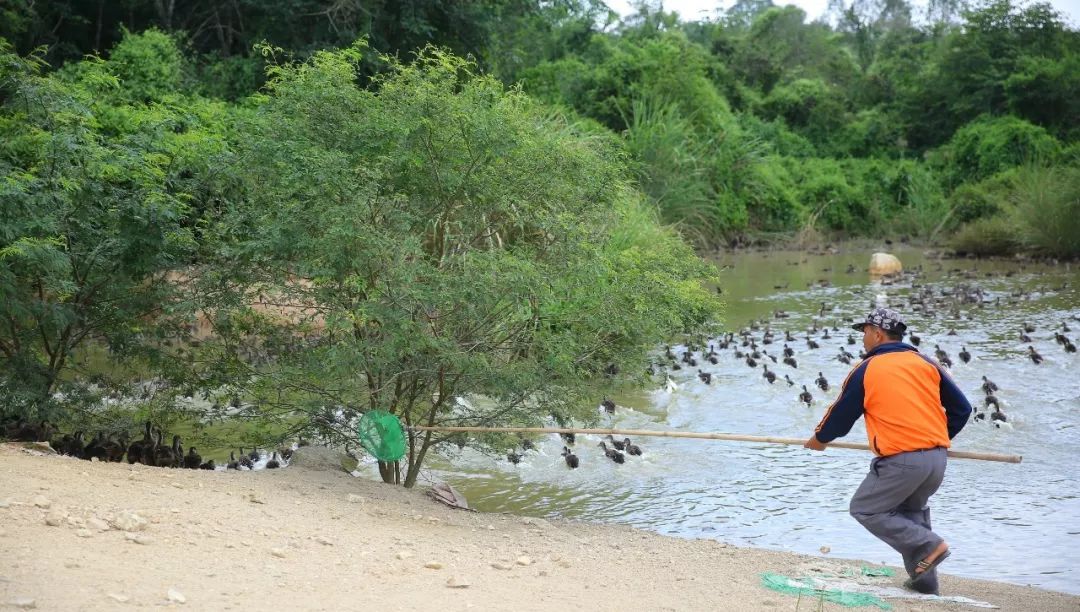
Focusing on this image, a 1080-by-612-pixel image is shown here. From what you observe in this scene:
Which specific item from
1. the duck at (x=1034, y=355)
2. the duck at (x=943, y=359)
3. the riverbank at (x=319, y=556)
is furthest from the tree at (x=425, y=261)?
the duck at (x=1034, y=355)

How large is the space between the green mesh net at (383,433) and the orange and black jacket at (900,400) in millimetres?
3348

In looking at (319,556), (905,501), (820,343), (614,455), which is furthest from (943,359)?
(319,556)

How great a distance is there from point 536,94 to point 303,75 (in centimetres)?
2378

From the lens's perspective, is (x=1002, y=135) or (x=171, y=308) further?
(x=1002, y=135)

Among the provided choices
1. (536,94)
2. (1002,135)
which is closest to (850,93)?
(1002,135)

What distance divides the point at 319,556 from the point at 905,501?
11.4 ft

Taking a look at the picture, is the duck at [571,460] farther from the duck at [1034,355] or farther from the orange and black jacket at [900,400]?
the duck at [1034,355]

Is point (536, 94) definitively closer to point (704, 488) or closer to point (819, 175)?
point (819, 175)

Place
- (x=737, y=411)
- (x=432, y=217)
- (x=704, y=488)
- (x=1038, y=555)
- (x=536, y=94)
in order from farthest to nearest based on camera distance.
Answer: (x=536, y=94)
(x=737, y=411)
(x=704, y=488)
(x=432, y=217)
(x=1038, y=555)

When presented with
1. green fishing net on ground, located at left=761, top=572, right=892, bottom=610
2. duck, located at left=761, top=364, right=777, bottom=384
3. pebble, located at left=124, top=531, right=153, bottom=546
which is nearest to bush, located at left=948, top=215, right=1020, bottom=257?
duck, located at left=761, top=364, right=777, bottom=384

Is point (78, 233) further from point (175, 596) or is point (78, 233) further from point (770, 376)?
point (770, 376)

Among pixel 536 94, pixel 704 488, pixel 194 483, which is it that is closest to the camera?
pixel 194 483

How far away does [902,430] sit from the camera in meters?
6.33

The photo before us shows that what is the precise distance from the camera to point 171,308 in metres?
8.50
